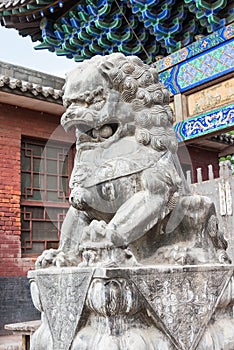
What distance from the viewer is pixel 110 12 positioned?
604 cm

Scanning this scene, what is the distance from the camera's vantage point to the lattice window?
6.59m

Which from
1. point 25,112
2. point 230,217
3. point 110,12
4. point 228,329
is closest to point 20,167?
point 25,112

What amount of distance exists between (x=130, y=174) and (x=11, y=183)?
4.46 m

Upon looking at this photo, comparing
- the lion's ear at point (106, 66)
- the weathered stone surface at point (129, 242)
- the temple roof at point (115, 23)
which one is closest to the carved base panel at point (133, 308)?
the weathered stone surface at point (129, 242)

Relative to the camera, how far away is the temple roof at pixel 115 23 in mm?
5371

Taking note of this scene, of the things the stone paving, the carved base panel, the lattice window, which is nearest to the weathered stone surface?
the carved base panel

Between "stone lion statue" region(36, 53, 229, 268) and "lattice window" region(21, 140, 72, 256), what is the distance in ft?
14.1

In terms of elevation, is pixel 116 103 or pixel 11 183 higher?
pixel 11 183

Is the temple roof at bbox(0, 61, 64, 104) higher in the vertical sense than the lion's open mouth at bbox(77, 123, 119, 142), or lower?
higher

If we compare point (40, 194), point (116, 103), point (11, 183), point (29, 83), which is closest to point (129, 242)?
point (116, 103)

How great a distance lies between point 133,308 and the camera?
1853 mm

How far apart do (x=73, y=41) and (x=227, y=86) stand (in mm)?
2526

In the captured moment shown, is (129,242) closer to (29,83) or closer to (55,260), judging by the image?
(55,260)

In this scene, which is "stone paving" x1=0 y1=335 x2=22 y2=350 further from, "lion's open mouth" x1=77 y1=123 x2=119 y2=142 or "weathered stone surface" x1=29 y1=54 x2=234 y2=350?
"lion's open mouth" x1=77 y1=123 x2=119 y2=142
